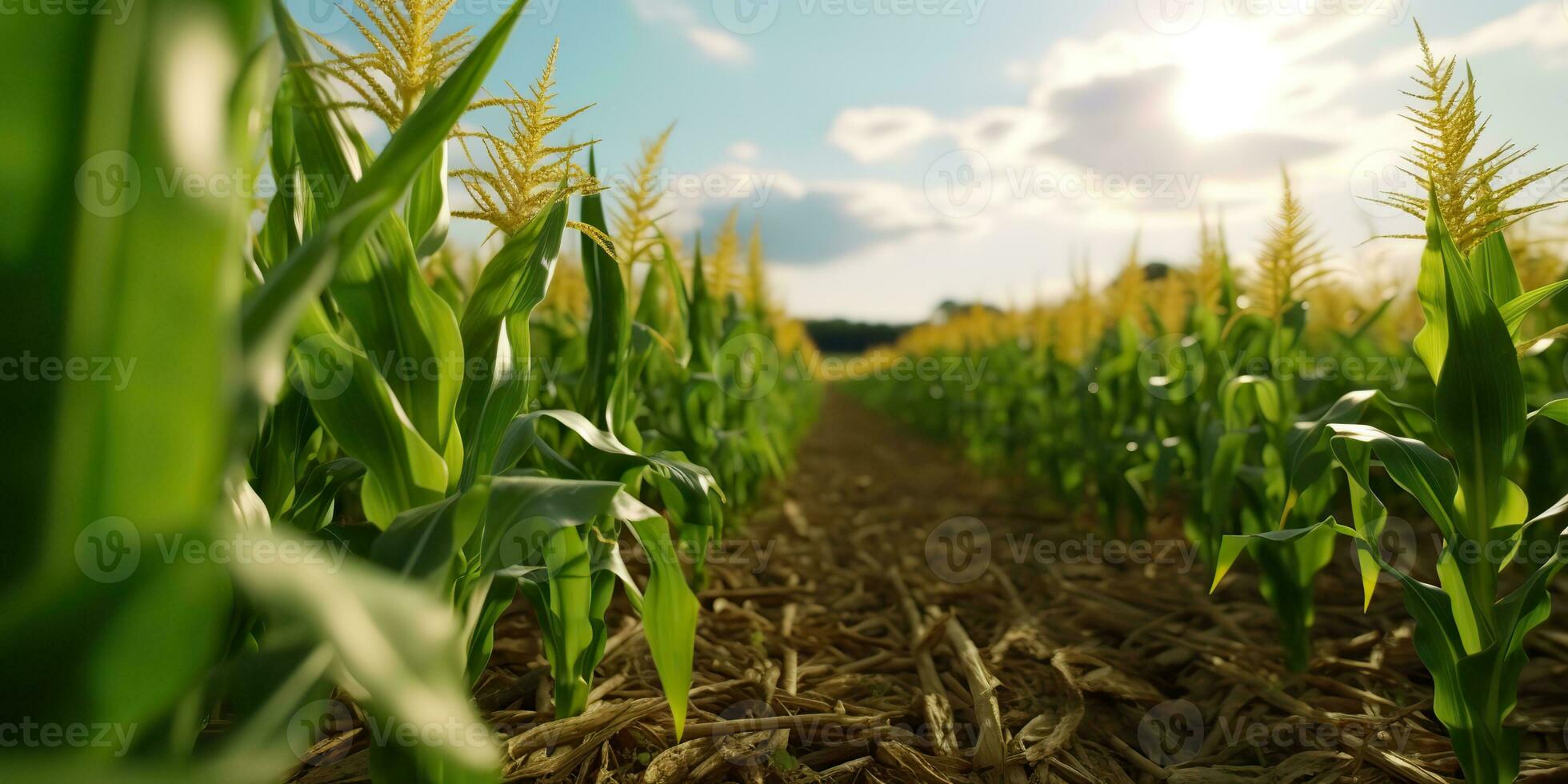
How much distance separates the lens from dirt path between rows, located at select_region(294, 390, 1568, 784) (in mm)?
1636

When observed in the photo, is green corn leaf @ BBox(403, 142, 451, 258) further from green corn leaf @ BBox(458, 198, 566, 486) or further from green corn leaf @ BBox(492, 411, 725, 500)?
green corn leaf @ BBox(492, 411, 725, 500)

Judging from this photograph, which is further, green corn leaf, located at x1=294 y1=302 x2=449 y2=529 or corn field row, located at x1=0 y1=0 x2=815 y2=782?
green corn leaf, located at x1=294 y1=302 x2=449 y2=529

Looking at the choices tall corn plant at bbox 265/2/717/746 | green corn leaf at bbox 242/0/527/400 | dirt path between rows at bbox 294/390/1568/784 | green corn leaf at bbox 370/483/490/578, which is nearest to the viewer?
green corn leaf at bbox 242/0/527/400

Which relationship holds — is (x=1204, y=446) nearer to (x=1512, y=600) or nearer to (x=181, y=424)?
(x=1512, y=600)

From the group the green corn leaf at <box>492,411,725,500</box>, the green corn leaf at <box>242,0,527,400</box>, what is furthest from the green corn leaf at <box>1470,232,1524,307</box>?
the green corn leaf at <box>242,0,527,400</box>

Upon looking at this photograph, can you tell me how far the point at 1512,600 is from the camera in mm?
1365

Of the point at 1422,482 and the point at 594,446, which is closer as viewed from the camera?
the point at 594,446

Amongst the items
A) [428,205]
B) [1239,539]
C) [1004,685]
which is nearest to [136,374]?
[428,205]

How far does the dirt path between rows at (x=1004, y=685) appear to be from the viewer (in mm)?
1636

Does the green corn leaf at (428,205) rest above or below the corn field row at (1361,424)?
above

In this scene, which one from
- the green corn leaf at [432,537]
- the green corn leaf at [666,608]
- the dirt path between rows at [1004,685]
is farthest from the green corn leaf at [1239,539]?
the green corn leaf at [432,537]

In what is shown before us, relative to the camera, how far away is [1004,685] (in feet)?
6.90

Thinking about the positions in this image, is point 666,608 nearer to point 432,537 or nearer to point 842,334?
point 432,537

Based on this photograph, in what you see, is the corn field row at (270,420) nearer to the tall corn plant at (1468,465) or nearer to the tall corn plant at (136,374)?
the tall corn plant at (136,374)
